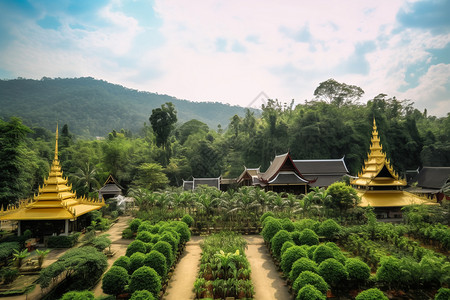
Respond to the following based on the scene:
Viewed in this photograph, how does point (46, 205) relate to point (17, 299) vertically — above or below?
above

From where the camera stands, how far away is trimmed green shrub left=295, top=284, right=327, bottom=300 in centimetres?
732

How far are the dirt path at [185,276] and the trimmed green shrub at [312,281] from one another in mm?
3739

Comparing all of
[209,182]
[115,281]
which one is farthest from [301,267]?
[209,182]

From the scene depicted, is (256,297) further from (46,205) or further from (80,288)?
(46,205)

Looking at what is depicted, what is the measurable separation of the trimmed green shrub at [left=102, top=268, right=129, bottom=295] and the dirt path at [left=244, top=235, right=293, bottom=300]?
174 inches

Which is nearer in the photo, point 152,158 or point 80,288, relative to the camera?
point 80,288

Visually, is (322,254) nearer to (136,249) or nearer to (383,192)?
(136,249)

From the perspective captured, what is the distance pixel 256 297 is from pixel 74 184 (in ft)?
98.9

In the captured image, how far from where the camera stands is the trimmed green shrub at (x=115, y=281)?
8.33 meters

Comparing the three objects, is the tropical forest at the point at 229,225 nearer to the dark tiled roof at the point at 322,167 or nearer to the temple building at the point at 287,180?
the temple building at the point at 287,180

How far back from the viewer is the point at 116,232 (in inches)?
744

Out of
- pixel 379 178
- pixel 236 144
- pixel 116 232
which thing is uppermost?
pixel 236 144

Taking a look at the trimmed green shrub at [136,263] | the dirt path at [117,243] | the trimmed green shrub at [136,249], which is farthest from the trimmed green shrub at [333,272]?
the dirt path at [117,243]

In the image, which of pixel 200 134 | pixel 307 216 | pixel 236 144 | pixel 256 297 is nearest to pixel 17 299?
pixel 256 297
